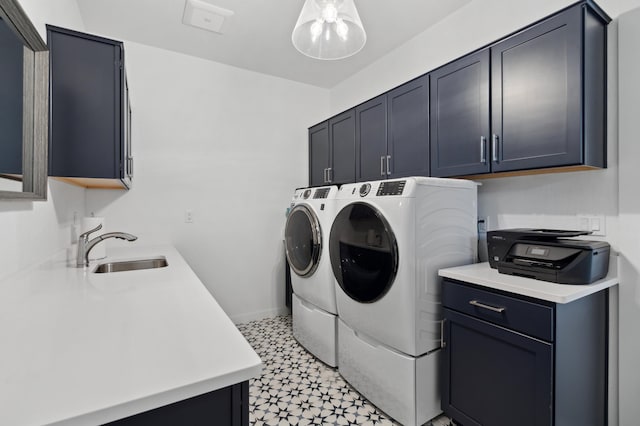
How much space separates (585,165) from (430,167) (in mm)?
826

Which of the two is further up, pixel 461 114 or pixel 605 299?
pixel 461 114

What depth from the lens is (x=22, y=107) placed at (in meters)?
1.16

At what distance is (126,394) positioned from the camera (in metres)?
0.54

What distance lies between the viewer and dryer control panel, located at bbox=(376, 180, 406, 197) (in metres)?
1.70

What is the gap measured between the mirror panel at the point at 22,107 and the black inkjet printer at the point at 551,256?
2.08 m

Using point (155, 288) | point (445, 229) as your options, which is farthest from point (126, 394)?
point (445, 229)

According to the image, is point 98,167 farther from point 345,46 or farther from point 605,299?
point 605,299

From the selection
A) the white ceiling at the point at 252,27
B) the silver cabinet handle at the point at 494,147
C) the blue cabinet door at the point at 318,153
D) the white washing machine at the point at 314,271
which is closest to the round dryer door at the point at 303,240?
the white washing machine at the point at 314,271

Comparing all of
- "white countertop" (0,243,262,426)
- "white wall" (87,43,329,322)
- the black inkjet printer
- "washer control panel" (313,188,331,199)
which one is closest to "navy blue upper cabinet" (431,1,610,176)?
the black inkjet printer

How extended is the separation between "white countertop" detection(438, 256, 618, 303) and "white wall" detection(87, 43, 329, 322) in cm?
209

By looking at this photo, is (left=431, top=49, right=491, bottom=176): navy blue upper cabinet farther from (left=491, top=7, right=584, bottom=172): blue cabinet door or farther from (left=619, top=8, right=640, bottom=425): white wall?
(left=619, top=8, right=640, bottom=425): white wall

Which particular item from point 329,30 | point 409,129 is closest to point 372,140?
point 409,129

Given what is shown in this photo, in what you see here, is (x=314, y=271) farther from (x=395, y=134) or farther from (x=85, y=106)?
(x=85, y=106)

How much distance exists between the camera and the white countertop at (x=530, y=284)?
4.18ft
